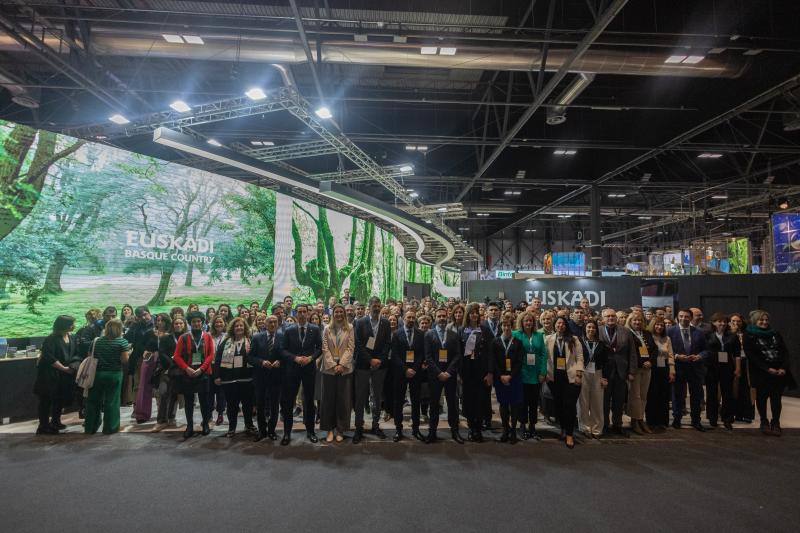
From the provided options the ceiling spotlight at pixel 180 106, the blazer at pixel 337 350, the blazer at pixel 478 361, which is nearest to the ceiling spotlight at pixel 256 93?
the ceiling spotlight at pixel 180 106

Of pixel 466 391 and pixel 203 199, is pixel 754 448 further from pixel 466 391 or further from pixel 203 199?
pixel 203 199

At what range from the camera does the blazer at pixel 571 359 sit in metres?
4.27

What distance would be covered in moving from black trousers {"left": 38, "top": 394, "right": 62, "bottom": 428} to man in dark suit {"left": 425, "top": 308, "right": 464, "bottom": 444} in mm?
4650

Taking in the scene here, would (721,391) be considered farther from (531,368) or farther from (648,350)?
(531,368)

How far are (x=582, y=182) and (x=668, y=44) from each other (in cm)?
677

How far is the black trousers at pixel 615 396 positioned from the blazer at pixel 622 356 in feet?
0.20

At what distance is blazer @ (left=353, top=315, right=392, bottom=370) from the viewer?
4633 mm

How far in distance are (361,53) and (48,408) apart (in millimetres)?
6301

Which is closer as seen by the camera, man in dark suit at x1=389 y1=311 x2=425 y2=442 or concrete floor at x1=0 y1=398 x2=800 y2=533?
concrete floor at x1=0 y1=398 x2=800 y2=533

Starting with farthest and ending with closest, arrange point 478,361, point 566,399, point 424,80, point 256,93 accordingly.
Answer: point 424,80
point 256,93
point 478,361
point 566,399

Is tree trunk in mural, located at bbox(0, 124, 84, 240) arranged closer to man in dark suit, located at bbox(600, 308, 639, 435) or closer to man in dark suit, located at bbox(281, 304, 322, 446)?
man in dark suit, located at bbox(281, 304, 322, 446)

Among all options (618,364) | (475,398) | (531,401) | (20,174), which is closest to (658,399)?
(618,364)

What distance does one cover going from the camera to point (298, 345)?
4469 mm

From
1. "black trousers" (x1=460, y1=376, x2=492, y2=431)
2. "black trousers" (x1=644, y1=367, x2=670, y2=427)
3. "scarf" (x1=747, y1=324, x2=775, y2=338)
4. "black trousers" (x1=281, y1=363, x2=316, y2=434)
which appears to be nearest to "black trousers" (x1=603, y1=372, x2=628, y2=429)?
"black trousers" (x1=644, y1=367, x2=670, y2=427)
